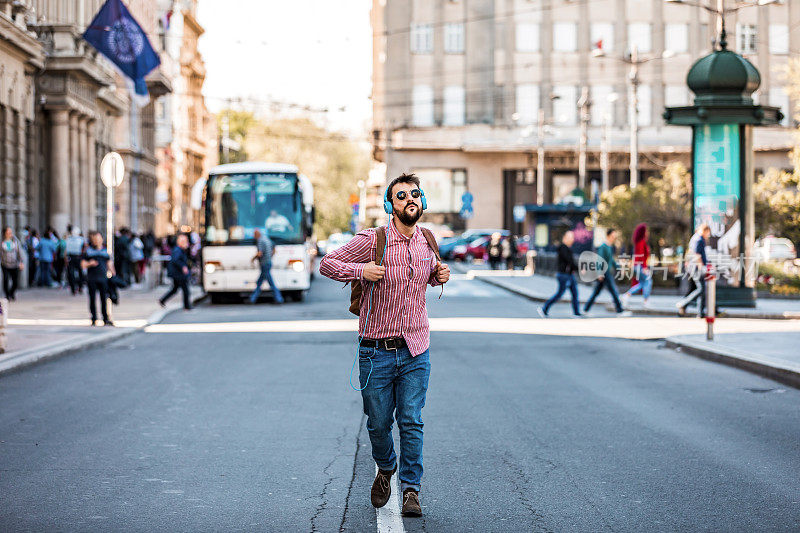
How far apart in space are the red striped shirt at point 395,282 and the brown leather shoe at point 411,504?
30.9 inches

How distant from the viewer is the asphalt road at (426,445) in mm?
6820

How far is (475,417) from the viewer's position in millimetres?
10609

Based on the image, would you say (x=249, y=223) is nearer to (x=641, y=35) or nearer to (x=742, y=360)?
(x=742, y=360)

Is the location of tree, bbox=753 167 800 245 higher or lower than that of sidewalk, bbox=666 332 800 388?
higher

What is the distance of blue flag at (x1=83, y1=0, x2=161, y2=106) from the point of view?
33781 mm

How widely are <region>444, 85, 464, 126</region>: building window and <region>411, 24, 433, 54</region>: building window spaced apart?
2.61m

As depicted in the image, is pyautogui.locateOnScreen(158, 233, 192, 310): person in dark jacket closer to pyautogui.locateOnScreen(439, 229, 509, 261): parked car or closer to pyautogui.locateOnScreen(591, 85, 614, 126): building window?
pyautogui.locateOnScreen(439, 229, 509, 261): parked car

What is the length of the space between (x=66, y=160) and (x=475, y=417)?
31890mm

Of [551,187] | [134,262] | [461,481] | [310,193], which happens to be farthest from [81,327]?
[551,187]

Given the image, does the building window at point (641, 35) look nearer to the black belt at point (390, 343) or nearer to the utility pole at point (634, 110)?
the utility pole at point (634, 110)

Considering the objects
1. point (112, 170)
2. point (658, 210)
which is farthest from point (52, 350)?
point (658, 210)

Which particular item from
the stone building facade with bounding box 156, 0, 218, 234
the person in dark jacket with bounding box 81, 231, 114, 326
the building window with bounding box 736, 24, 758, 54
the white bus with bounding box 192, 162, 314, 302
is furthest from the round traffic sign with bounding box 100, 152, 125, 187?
the building window with bounding box 736, 24, 758, 54

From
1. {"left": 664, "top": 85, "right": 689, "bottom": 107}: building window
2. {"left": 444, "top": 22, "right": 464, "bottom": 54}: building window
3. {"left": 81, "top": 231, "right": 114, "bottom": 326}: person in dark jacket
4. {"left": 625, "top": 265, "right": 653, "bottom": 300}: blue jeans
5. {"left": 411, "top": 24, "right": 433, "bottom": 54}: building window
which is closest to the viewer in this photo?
{"left": 81, "top": 231, "right": 114, "bottom": 326}: person in dark jacket

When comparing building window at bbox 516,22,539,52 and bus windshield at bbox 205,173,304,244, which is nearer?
bus windshield at bbox 205,173,304,244
